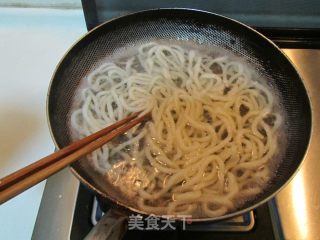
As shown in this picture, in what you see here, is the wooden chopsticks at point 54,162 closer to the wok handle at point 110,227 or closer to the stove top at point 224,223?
the wok handle at point 110,227

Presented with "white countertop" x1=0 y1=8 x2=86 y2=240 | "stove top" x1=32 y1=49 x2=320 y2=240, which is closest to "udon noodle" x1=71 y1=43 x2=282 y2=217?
"stove top" x1=32 y1=49 x2=320 y2=240

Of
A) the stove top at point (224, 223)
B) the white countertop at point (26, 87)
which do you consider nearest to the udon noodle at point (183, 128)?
the stove top at point (224, 223)

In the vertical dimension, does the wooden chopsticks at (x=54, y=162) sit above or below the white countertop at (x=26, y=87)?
below

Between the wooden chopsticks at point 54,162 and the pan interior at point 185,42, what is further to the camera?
the pan interior at point 185,42

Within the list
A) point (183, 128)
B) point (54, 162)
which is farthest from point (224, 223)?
point (54, 162)

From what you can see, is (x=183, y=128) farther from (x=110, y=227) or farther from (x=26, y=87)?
(x=26, y=87)

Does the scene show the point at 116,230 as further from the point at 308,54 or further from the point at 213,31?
the point at 308,54
